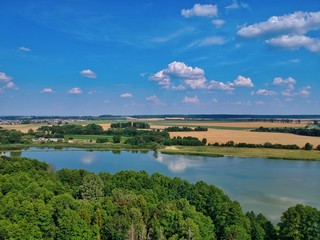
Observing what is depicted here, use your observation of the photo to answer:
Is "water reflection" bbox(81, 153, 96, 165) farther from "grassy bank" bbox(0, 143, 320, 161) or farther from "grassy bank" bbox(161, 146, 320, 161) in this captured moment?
"grassy bank" bbox(161, 146, 320, 161)

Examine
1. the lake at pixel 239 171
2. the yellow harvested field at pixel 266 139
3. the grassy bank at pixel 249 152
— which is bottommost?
the lake at pixel 239 171

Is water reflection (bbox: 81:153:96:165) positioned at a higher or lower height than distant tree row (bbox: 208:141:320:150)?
lower

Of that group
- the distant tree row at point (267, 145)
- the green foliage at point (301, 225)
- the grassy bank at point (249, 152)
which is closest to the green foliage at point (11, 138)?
the grassy bank at point (249, 152)

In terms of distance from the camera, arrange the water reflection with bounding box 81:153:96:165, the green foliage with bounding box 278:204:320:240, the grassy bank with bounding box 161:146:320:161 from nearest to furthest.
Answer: the green foliage with bounding box 278:204:320:240 < the water reflection with bounding box 81:153:96:165 < the grassy bank with bounding box 161:146:320:161

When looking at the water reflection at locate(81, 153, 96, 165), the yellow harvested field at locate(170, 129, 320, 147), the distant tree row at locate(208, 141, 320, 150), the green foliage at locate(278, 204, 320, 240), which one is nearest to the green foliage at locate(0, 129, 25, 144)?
the water reflection at locate(81, 153, 96, 165)

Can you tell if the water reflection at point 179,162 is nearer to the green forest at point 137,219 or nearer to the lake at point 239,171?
the lake at point 239,171

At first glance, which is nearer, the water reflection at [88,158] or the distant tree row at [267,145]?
the water reflection at [88,158]

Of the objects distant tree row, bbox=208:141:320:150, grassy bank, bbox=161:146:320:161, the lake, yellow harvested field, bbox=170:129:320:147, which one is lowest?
the lake

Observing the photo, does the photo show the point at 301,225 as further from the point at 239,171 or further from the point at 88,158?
the point at 88,158
